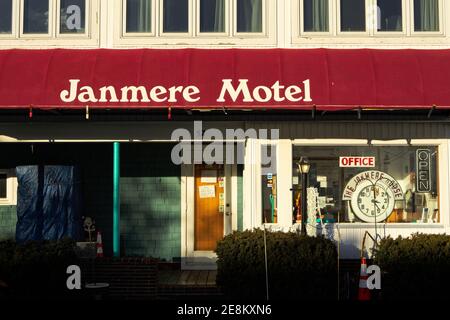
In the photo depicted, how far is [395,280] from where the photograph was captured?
35.1 ft

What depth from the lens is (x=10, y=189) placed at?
45.9 feet

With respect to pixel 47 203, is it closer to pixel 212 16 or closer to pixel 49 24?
pixel 49 24

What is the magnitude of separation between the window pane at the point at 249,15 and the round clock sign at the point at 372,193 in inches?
144

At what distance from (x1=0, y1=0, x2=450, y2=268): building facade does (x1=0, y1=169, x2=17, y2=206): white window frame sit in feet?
3.94

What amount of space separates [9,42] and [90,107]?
105 inches

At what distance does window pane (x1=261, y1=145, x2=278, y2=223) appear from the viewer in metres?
12.9

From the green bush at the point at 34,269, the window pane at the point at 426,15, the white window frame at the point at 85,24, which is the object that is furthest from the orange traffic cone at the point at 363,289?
the white window frame at the point at 85,24

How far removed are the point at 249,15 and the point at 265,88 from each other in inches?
84.3

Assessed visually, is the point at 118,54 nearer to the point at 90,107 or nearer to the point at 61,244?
the point at 90,107

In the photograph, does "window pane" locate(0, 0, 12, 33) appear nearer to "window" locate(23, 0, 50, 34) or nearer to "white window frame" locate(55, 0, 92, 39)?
"window" locate(23, 0, 50, 34)

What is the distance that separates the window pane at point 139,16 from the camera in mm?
13148

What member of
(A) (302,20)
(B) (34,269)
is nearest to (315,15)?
(A) (302,20)

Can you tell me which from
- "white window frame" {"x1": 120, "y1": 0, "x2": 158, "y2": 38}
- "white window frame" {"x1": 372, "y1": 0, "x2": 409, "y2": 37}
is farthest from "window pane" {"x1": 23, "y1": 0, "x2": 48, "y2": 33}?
"white window frame" {"x1": 372, "y1": 0, "x2": 409, "y2": 37}

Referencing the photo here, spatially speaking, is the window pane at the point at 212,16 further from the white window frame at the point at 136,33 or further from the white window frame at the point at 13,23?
the white window frame at the point at 13,23
